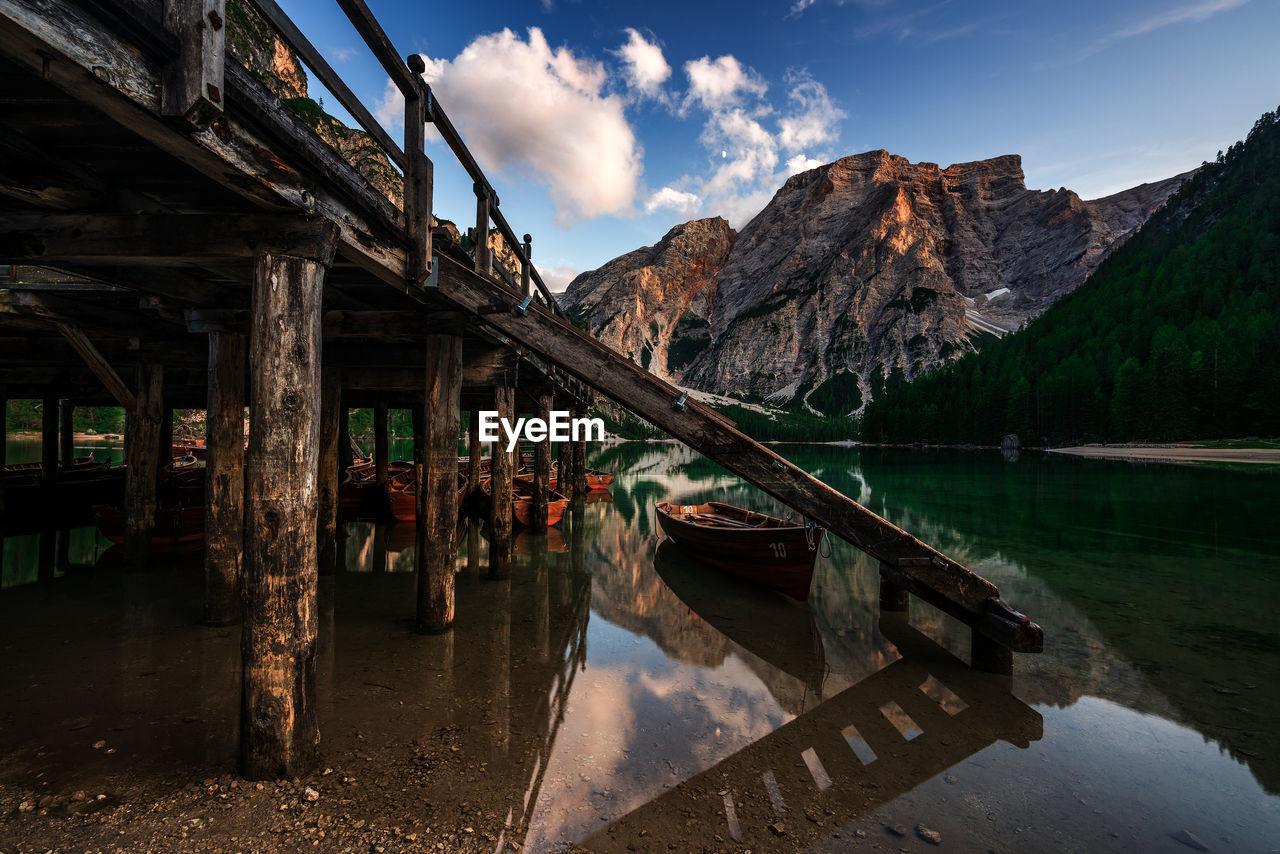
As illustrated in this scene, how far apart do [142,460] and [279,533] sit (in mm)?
8950

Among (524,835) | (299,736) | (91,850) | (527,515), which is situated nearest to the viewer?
(91,850)

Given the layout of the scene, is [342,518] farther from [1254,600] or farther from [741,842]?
[1254,600]

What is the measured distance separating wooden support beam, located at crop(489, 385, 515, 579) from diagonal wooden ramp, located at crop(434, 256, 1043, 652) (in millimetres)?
5132

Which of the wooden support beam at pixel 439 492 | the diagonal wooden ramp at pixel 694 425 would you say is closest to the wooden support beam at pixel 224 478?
the wooden support beam at pixel 439 492

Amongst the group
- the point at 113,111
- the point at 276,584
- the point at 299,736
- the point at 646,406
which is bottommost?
the point at 299,736

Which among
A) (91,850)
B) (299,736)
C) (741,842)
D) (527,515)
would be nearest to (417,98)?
(299,736)

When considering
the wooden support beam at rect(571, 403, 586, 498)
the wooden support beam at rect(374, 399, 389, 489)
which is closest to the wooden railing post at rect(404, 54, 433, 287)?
the wooden support beam at rect(374, 399, 389, 489)

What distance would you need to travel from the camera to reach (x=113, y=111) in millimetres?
2705

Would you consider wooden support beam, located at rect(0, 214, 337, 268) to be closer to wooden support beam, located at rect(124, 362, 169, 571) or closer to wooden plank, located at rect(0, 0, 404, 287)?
wooden plank, located at rect(0, 0, 404, 287)

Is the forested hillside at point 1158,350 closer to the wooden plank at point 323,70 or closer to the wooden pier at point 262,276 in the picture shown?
the wooden pier at point 262,276

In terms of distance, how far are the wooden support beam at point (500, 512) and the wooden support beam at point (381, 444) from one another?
341 inches

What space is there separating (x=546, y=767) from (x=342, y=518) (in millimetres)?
15607

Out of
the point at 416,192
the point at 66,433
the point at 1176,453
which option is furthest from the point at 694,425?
the point at 1176,453

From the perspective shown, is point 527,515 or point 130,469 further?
point 527,515
